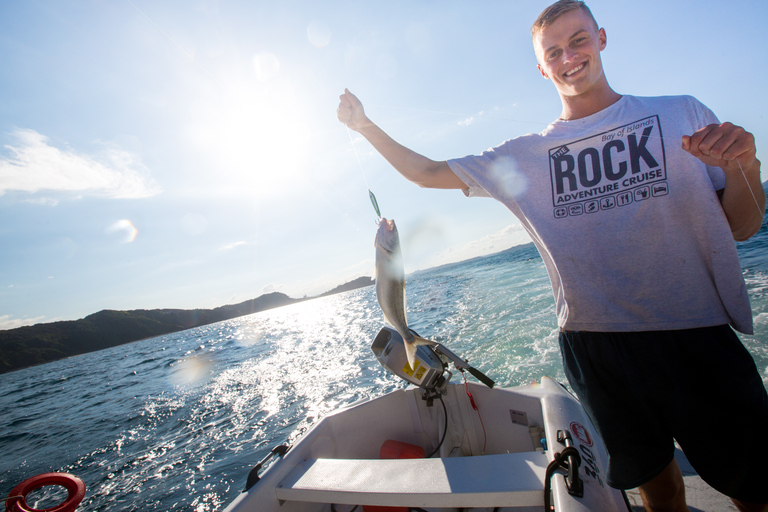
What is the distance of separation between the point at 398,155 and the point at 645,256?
5.00 ft

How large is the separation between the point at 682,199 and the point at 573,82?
2.79 feet

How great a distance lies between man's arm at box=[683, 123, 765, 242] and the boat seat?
1660 mm

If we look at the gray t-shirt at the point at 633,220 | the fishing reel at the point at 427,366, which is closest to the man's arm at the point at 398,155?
the gray t-shirt at the point at 633,220

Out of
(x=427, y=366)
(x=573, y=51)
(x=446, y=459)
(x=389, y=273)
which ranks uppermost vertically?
(x=573, y=51)

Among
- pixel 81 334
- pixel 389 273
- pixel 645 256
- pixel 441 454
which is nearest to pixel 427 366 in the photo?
pixel 441 454

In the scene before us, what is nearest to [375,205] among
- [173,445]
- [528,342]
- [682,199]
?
[682,199]

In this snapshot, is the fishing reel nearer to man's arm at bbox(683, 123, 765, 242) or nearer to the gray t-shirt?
the gray t-shirt

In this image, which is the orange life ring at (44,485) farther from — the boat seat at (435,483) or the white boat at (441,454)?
the boat seat at (435,483)

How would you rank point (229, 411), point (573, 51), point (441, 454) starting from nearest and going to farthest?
point (573, 51)
point (441, 454)
point (229, 411)

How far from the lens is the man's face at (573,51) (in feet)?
5.84

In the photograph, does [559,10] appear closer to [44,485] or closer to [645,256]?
[645,256]

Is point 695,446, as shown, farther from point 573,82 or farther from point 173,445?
point 173,445

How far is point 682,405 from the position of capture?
152 centimetres

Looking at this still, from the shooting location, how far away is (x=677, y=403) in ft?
5.01
